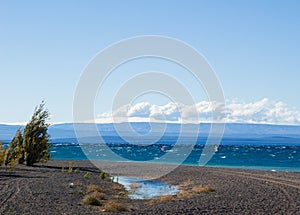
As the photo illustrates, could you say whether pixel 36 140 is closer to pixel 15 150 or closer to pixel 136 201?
pixel 15 150

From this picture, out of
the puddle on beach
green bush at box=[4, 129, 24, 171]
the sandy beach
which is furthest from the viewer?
green bush at box=[4, 129, 24, 171]

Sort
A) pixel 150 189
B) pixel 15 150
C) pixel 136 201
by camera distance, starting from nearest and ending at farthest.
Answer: pixel 136 201 < pixel 150 189 < pixel 15 150

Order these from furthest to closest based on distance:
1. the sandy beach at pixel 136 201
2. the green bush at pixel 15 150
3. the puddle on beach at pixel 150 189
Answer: the green bush at pixel 15 150 < the puddle on beach at pixel 150 189 < the sandy beach at pixel 136 201

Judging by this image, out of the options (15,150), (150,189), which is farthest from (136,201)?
(15,150)

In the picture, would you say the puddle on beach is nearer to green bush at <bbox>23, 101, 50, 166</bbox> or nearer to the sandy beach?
the sandy beach

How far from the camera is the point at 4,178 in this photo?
3375 centimetres

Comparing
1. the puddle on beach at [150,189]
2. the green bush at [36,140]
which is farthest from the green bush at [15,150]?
the puddle on beach at [150,189]

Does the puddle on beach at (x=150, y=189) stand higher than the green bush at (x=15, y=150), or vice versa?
the green bush at (x=15, y=150)

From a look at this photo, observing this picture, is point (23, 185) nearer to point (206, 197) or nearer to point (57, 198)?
point (57, 198)

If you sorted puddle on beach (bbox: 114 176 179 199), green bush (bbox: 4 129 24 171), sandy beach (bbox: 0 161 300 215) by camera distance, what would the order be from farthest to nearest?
1. green bush (bbox: 4 129 24 171)
2. puddle on beach (bbox: 114 176 179 199)
3. sandy beach (bbox: 0 161 300 215)

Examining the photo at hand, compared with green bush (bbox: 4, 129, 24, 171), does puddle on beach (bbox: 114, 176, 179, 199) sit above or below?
below

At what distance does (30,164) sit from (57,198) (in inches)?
902

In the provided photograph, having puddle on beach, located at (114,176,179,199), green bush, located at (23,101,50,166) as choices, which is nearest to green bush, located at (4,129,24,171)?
green bush, located at (23,101,50,166)

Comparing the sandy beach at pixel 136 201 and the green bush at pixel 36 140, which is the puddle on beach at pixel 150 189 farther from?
the green bush at pixel 36 140
